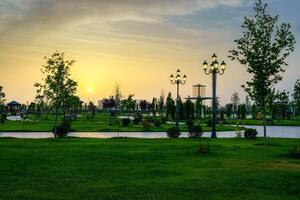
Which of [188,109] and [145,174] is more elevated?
[188,109]

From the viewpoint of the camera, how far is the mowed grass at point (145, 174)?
49.4 ft

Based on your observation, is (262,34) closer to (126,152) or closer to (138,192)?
(126,152)

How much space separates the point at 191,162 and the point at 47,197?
9547mm

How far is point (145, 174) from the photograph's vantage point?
18.7 meters

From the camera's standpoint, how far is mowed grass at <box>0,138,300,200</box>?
592 inches

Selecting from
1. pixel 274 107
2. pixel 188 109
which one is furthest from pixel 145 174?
pixel 188 109

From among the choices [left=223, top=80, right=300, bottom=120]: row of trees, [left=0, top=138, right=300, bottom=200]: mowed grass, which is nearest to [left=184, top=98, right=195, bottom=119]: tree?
[left=223, top=80, right=300, bottom=120]: row of trees

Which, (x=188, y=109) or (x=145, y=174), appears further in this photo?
(x=188, y=109)

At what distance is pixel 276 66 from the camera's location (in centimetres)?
3409

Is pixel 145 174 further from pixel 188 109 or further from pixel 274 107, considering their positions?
pixel 188 109

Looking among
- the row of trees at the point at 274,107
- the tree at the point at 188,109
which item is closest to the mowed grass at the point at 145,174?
the row of trees at the point at 274,107

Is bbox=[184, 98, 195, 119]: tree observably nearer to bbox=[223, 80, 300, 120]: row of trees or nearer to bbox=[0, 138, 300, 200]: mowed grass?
bbox=[223, 80, 300, 120]: row of trees

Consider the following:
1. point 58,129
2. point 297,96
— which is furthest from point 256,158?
point 297,96

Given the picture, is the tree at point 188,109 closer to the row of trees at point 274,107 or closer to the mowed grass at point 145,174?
the row of trees at point 274,107
